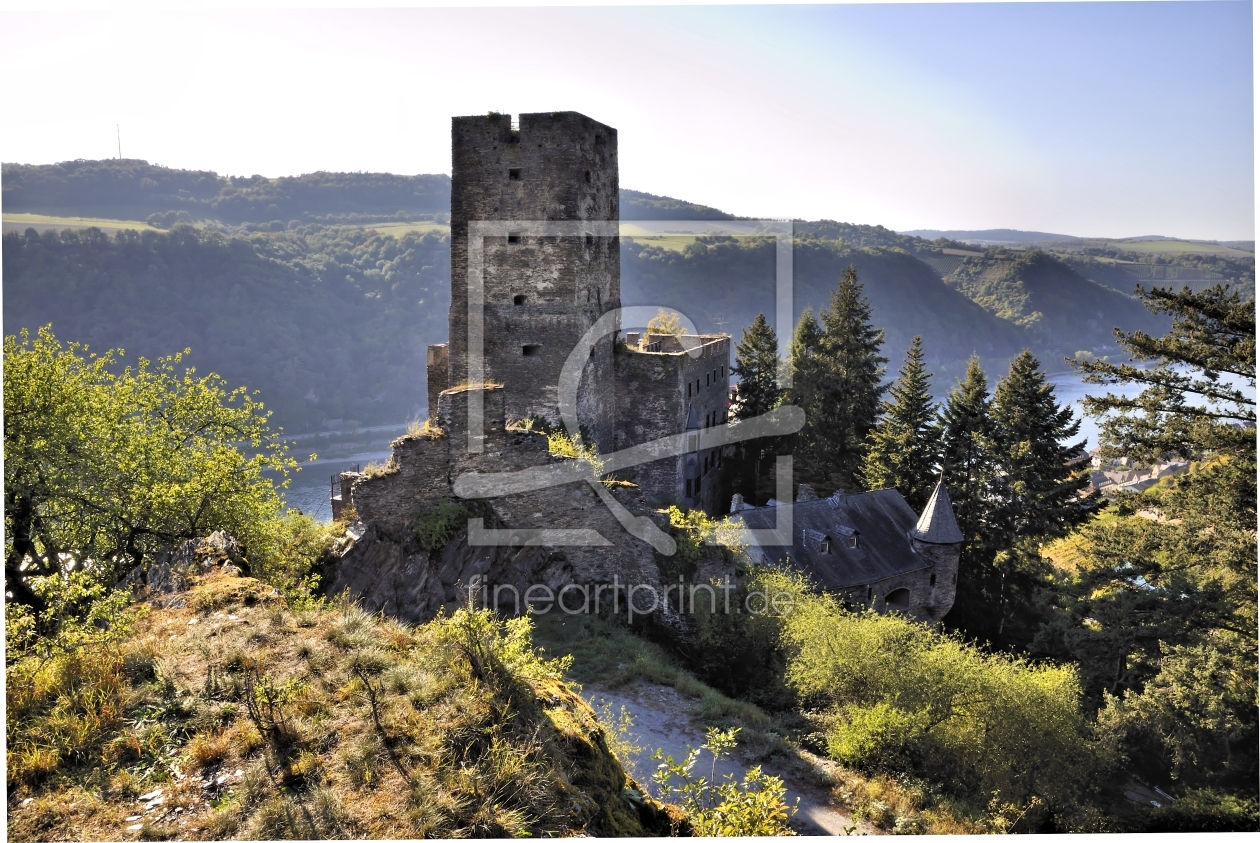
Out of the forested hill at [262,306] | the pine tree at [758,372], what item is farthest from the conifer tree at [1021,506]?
the forested hill at [262,306]

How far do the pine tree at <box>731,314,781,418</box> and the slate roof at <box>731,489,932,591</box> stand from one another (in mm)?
10551

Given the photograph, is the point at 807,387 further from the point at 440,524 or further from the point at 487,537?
the point at 440,524

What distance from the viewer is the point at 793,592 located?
625 inches

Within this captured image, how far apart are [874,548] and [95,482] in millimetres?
18110

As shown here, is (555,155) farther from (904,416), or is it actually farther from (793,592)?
(904,416)

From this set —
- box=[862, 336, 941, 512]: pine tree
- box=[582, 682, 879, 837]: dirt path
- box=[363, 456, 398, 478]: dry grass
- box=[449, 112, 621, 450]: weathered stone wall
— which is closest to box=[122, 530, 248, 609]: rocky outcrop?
box=[363, 456, 398, 478]: dry grass

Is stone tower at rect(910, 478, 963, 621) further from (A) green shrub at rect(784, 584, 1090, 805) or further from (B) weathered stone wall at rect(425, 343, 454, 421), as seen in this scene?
(B) weathered stone wall at rect(425, 343, 454, 421)

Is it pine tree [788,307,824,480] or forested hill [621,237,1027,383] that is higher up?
forested hill [621,237,1027,383]

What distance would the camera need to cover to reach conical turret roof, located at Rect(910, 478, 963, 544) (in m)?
22.4

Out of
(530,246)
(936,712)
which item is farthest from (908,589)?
(530,246)

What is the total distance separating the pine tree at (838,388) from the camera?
103 feet

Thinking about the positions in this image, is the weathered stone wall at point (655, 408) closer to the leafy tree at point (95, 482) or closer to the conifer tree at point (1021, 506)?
the conifer tree at point (1021, 506)

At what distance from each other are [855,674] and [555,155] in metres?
14.5

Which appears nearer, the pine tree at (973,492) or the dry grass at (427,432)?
the dry grass at (427,432)
